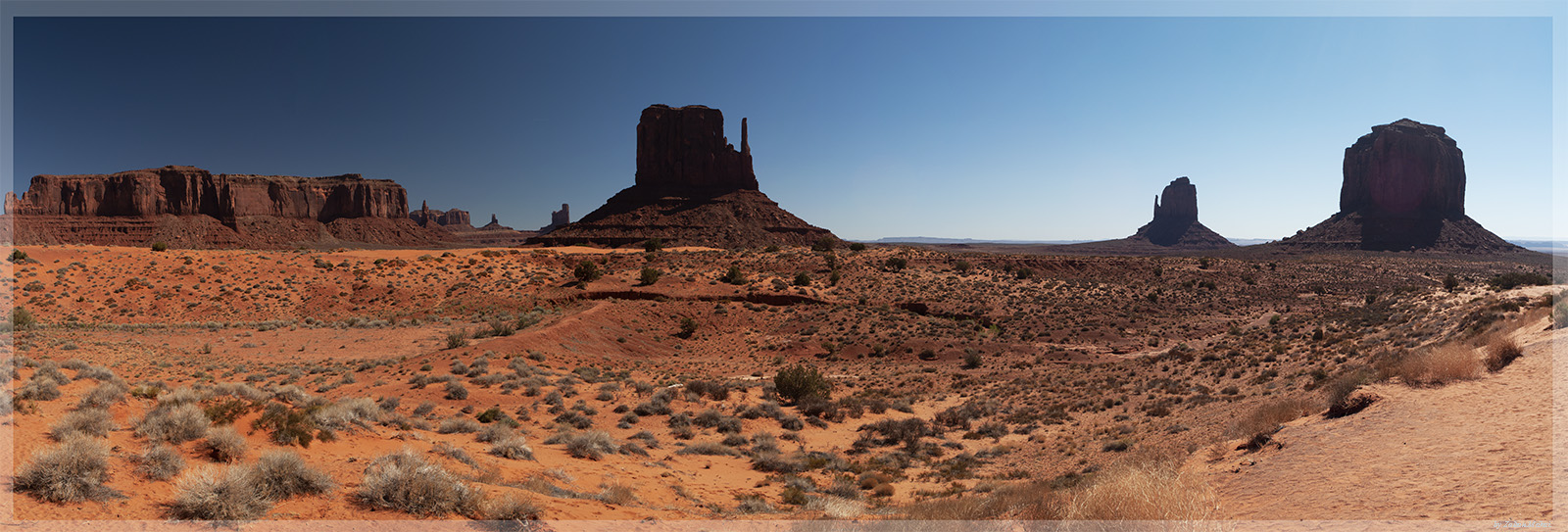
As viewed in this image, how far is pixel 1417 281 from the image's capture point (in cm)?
4669

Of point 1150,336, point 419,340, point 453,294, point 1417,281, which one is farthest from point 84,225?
point 1417,281

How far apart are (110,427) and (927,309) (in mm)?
35780

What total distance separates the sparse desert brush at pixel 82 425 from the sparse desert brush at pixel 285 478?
233 centimetres

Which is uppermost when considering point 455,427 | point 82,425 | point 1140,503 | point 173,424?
point 82,425

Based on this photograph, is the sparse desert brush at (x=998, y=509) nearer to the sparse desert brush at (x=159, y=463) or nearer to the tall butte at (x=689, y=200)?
the sparse desert brush at (x=159, y=463)

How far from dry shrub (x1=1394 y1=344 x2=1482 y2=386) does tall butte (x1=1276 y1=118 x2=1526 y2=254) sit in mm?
114715

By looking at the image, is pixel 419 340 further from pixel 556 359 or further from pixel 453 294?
pixel 453 294

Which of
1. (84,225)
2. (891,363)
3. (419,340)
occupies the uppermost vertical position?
(84,225)

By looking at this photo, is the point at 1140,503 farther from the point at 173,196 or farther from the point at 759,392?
the point at 173,196

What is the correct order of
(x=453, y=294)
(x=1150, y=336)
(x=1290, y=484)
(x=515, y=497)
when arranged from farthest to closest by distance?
(x=453, y=294), (x=1150, y=336), (x=1290, y=484), (x=515, y=497)

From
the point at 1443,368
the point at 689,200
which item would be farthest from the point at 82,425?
the point at 689,200

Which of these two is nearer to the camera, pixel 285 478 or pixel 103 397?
pixel 285 478

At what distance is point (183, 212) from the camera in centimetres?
9581

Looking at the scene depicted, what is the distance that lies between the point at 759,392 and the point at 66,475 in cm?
1568
